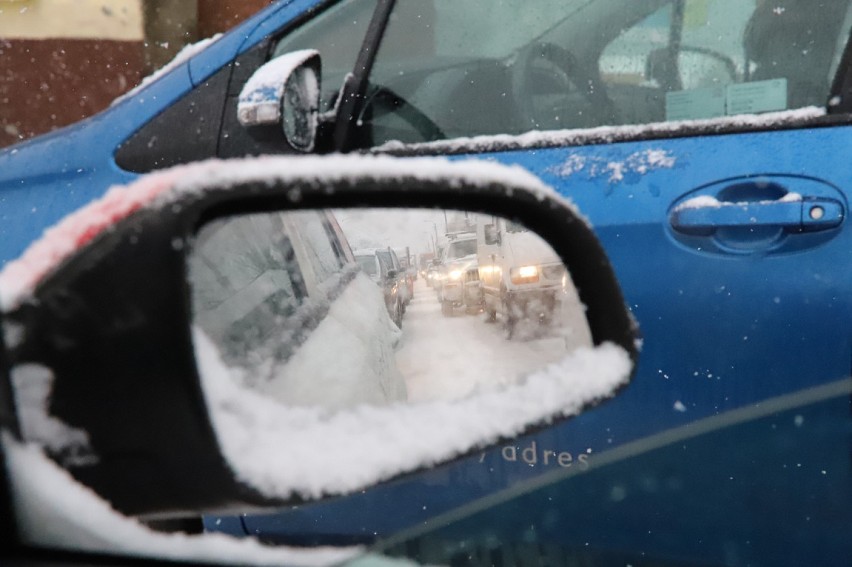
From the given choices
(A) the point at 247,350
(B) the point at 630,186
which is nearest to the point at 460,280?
(B) the point at 630,186

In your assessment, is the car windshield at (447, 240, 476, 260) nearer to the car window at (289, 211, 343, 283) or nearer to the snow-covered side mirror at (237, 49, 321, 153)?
the car window at (289, 211, 343, 283)

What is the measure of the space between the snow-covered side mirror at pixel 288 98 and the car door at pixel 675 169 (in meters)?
0.14

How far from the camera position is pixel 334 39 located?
2.13 meters

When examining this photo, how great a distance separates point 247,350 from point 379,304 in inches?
17.5

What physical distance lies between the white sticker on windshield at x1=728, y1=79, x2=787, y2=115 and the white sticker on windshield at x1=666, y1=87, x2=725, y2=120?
1.0 inches

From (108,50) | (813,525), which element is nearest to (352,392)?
(813,525)

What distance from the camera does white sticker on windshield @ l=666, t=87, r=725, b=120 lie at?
69.2 inches

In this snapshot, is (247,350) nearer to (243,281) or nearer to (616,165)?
(243,281)

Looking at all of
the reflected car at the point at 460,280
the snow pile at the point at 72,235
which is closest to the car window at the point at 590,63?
the reflected car at the point at 460,280

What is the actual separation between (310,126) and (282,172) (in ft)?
4.23

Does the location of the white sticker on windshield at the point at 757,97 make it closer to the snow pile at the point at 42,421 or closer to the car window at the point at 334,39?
the car window at the point at 334,39

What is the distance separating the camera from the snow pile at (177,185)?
0.70m

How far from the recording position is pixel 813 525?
44.2 inches

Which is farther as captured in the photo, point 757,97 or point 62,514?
A: point 757,97
